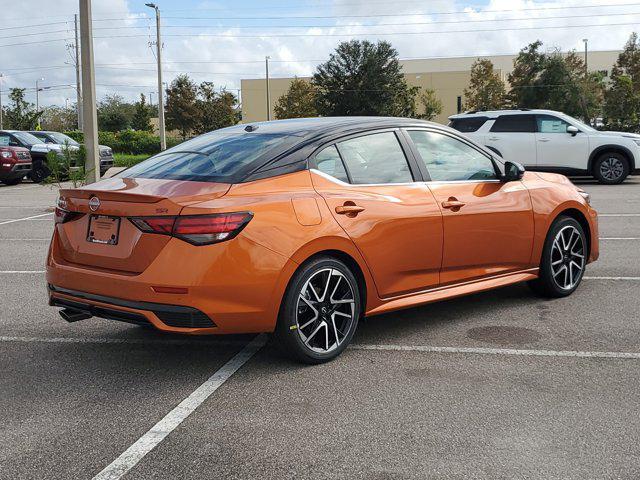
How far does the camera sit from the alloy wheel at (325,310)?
4582 millimetres

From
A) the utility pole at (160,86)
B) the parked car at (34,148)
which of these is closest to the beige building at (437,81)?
the utility pole at (160,86)

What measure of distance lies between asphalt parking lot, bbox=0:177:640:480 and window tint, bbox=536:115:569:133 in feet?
43.4

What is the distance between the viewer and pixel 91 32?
51.6ft

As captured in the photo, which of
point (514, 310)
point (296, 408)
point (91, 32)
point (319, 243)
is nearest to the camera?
point (296, 408)

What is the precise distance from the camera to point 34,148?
2492 cm

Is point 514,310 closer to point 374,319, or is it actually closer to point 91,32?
point 374,319

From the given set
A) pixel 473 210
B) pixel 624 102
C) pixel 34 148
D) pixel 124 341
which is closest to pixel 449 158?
pixel 473 210

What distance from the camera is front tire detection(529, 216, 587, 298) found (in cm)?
625

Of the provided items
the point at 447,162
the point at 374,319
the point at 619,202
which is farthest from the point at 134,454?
the point at 619,202

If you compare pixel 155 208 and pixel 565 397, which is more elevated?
pixel 155 208

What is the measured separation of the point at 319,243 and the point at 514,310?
2.30 metres

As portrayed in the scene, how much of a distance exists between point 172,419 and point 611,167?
17.3 m

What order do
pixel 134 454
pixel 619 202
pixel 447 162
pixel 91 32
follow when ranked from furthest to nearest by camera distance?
pixel 91 32, pixel 619 202, pixel 447 162, pixel 134 454

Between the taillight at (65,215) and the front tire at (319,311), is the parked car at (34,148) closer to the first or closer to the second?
the taillight at (65,215)
